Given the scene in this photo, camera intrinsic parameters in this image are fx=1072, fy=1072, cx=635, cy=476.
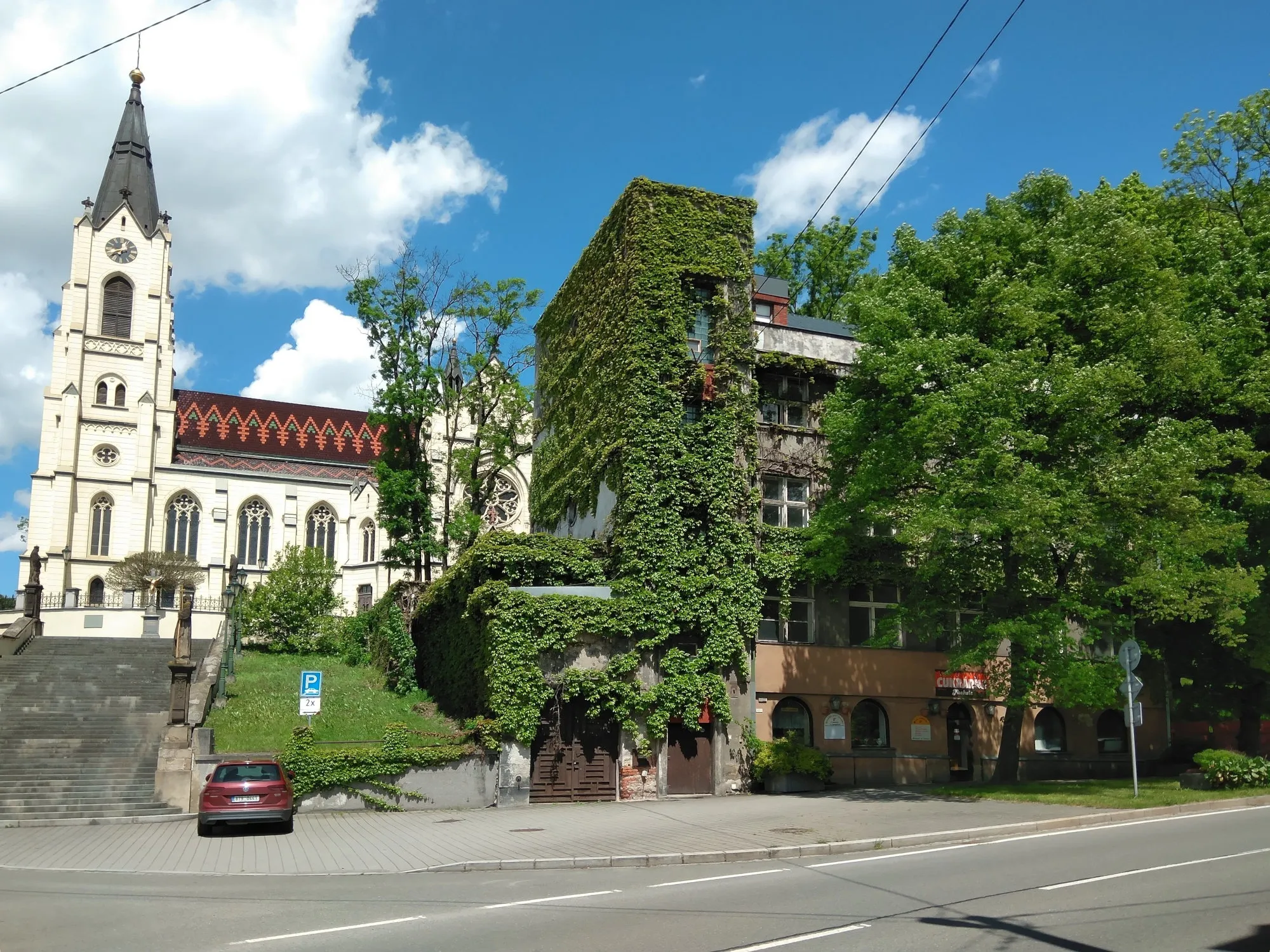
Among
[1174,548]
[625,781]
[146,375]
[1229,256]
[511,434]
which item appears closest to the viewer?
[1174,548]

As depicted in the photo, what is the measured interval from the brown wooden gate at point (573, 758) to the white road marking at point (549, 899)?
1285cm

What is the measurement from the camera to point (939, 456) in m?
24.2

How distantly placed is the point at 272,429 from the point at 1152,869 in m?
79.8

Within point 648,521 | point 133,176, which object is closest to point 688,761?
point 648,521

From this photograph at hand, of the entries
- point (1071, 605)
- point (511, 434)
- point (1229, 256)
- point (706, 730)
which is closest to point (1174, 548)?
point (1071, 605)

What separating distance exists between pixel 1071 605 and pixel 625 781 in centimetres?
1085

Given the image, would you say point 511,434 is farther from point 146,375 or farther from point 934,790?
point 146,375

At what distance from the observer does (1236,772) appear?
21734 mm

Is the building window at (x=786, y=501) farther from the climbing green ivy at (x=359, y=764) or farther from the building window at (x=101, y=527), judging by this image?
the building window at (x=101, y=527)

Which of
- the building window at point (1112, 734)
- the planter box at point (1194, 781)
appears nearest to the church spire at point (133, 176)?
the building window at point (1112, 734)

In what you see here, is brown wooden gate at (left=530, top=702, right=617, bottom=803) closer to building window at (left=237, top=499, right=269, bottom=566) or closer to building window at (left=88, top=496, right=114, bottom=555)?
building window at (left=88, top=496, right=114, bottom=555)

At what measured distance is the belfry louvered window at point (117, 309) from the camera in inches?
2869

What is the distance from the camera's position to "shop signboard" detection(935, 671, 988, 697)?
29500mm

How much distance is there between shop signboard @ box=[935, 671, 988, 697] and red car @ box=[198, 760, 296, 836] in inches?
696
